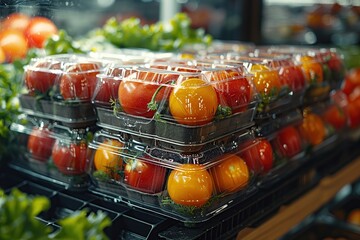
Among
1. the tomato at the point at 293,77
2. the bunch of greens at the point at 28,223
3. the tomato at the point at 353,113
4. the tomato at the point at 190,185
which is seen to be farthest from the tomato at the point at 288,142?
the bunch of greens at the point at 28,223

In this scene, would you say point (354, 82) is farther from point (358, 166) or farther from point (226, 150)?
point (226, 150)

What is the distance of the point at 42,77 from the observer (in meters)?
1.15

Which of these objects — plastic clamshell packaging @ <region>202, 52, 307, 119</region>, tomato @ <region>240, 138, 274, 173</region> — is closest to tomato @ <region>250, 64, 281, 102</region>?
plastic clamshell packaging @ <region>202, 52, 307, 119</region>

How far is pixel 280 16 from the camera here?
3.07 meters

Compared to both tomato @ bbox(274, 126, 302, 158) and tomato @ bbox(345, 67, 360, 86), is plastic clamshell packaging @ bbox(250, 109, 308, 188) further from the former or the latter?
tomato @ bbox(345, 67, 360, 86)

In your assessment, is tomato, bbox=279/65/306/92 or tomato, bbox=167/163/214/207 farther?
tomato, bbox=279/65/306/92

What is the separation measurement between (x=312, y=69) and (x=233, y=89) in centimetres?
47

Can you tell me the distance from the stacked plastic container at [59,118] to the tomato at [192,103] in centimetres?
27

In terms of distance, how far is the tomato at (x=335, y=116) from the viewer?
1.56 meters

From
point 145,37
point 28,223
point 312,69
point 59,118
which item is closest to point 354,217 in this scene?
point 312,69

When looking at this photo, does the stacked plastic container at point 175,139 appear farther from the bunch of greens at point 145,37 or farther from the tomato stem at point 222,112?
the bunch of greens at point 145,37

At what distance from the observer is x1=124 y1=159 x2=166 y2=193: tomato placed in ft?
3.29

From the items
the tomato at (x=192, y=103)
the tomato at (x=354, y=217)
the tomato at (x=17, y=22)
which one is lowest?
the tomato at (x=354, y=217)

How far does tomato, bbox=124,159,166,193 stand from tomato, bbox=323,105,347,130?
750 mm
